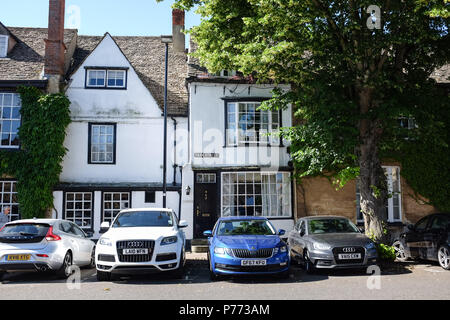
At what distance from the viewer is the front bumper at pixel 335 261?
32.5ft

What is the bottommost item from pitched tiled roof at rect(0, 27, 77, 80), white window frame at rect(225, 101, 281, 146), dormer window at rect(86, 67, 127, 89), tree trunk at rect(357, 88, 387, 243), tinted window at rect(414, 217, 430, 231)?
tinted window at rect(414, 217, 430, 231)

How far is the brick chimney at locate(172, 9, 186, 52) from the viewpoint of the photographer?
75.1ft

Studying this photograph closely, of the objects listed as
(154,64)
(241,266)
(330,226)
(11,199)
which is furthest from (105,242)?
(154,64)

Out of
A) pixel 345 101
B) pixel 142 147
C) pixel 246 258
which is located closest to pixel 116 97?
pixel 142 147

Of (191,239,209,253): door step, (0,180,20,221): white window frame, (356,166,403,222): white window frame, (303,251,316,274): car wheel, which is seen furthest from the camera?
(356,166,403,222): white window frame

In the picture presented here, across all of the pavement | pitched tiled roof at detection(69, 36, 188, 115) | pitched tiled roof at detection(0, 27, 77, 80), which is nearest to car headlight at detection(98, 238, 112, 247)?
the pavement

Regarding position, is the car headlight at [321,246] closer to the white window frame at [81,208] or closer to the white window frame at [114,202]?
the white window frame at [114,202]

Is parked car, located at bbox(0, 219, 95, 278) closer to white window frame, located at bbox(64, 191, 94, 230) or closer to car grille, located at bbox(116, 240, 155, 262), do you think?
car grille, located at bbox(116, 240, 155, 262)

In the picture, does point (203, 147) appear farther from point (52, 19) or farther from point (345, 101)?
point (52, 19)

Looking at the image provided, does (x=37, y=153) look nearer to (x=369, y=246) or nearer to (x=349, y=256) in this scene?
(x=349, y=256)

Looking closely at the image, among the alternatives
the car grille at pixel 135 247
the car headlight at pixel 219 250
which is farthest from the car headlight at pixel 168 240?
the car headlight at pixel 219 250

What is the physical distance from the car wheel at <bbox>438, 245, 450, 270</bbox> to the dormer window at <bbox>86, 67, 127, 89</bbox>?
1514cm
